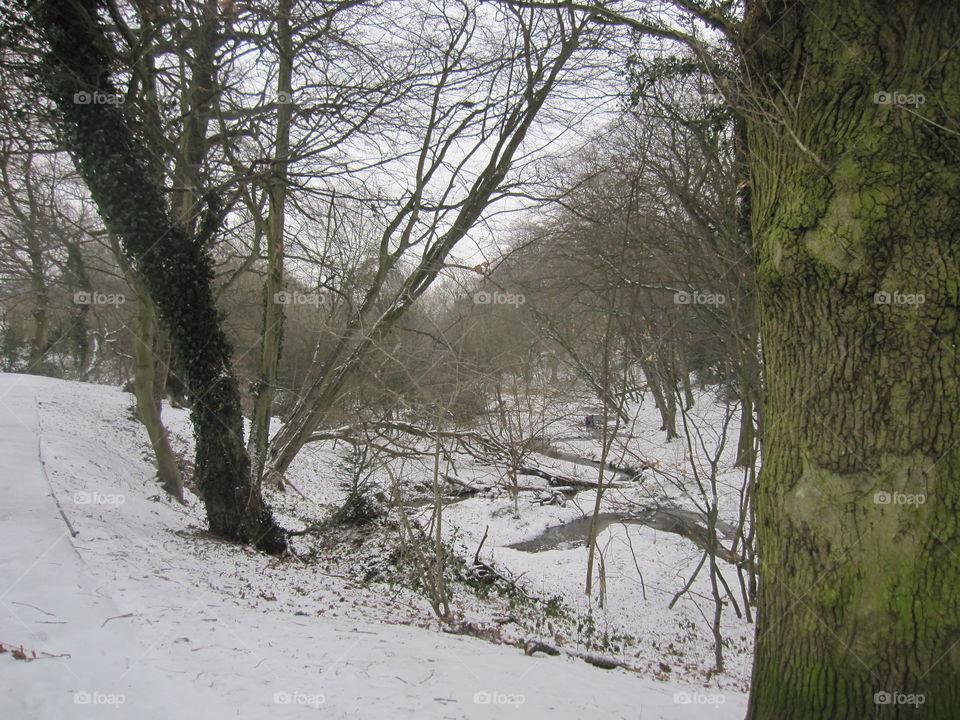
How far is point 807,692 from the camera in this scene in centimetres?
310

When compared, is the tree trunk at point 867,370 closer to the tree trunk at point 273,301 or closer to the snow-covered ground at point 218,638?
the snow-covered ground at point 218,638

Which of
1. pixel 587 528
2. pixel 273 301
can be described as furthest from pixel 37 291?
pixel 587 528

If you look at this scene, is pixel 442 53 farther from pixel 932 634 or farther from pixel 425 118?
pixel 932 634

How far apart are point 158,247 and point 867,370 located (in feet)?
24.8

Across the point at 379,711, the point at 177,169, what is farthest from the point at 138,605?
the point at 177,169

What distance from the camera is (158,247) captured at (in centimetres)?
769

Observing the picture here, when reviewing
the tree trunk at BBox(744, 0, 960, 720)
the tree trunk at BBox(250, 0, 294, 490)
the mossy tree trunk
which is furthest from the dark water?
the tree trunk at BBox(744, 0, 960, 720)

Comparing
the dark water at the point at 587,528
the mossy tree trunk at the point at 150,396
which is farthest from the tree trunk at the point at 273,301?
the dark water at the point at 587,528

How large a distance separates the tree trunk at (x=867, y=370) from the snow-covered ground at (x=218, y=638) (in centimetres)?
186

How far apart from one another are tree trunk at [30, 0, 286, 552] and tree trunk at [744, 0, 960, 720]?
6.81m

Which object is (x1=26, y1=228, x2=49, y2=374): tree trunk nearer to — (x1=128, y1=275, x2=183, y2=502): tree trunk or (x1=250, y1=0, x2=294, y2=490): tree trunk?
(x1=128, y1=275, x2=183, y2=502): tree trunk

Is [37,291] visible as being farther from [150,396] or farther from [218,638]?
[218,638]

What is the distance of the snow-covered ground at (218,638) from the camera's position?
348cm

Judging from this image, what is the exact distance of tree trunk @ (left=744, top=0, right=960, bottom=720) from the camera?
Result: 290 centimetres
